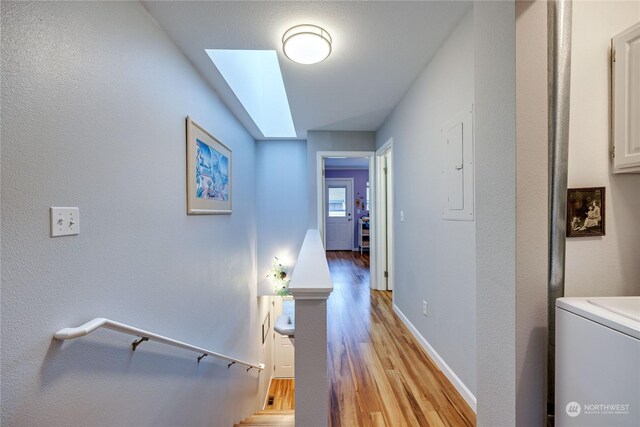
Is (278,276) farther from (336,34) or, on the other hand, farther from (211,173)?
(336,34)

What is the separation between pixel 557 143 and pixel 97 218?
188 centimetres

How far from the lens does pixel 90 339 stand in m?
1.12

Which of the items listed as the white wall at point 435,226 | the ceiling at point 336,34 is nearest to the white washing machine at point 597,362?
the white wall at point 435,226

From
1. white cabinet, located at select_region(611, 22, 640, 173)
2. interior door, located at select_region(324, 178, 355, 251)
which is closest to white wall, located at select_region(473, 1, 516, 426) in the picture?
white cabinet, located at select_region(611, 22, 640, 173)

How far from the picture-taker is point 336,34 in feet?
5.83

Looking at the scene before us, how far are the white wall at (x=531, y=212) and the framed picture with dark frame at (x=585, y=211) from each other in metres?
0.14

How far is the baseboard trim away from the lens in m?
1.62

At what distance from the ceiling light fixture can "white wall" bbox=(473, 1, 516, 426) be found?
3.12 feet

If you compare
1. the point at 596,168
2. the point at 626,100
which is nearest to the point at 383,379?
the point at 596,168

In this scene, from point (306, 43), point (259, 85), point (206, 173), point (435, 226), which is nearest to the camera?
point (306, 43)

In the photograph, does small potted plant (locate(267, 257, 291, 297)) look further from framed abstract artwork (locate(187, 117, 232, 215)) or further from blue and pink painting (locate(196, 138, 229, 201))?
blue and pink painting (locate(196, 138, 229, 201))

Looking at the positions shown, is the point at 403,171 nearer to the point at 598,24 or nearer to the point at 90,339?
the point at 598,24

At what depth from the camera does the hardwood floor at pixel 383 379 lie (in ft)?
5.25

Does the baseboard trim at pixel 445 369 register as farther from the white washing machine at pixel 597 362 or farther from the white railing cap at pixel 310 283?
the white railing cap at pixel 310 283
